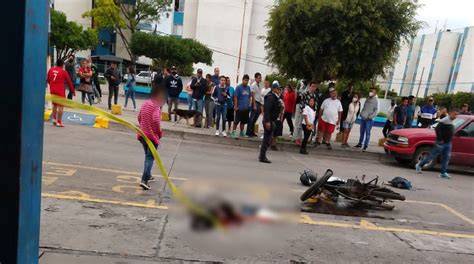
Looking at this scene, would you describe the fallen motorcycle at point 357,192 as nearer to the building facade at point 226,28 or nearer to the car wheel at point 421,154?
the car wheel at point 421,154

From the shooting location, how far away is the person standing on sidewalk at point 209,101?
12.9 metres

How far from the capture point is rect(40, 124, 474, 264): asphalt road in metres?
1.56

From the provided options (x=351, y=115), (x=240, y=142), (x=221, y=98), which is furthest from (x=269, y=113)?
(x=351, y=115)

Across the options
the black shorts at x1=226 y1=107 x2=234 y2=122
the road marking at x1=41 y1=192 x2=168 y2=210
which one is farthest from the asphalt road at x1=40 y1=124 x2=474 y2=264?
the black shorts at x1=226 y1=107 x2=234 y2=122

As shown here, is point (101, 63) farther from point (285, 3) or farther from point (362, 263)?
point (362, 263)

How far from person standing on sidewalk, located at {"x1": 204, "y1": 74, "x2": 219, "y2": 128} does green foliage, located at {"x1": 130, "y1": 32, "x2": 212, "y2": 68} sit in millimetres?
27864

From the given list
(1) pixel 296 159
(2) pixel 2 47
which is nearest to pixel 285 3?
(1) pixel 296 159

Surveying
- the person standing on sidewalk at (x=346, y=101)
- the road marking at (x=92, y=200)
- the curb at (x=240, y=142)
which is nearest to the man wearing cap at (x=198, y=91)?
the curb at (x=240, y=142)

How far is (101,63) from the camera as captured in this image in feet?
177

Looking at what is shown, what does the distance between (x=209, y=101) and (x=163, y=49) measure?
92.6 feet

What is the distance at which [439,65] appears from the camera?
266ft

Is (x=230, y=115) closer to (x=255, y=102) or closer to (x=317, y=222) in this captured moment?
(x=255, y=102)

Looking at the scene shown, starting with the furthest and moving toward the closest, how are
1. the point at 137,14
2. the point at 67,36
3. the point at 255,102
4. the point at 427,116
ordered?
1. the point at 137,14
2. the point at 67,36
3. the point at 427,116
4. the point at 255,102

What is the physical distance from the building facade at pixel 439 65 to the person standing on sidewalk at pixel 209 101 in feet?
214
